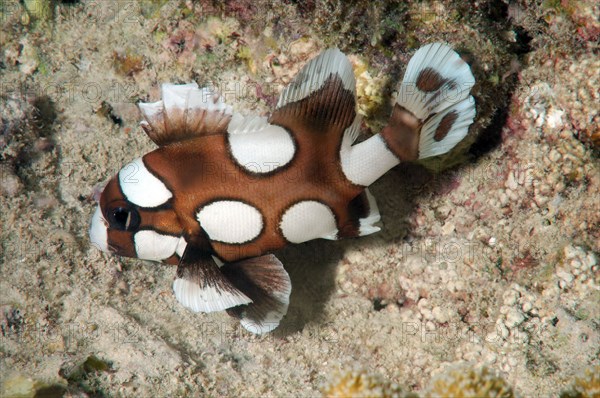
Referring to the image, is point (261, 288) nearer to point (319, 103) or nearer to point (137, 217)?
point (137, 217)

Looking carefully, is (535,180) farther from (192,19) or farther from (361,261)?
(192,19)

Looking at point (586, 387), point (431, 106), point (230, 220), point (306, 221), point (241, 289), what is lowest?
point (241, 289)

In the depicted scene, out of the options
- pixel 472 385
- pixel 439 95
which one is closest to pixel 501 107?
pixel 439 95

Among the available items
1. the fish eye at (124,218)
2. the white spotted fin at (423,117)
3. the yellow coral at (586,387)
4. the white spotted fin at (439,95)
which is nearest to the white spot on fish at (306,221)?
the white spotted fin at (423,117)

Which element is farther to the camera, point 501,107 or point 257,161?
point 501,107

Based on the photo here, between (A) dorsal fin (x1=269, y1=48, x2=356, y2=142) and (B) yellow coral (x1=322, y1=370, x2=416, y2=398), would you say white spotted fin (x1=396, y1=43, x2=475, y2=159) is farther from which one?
(B) yellow coral (x1=322, y1=370, x2=416, y2=398)

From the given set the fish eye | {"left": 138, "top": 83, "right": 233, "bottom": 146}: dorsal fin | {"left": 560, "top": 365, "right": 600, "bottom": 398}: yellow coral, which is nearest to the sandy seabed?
{"left": 560, "top": 365, "right": 600, "bottom": 398}: yellow coral

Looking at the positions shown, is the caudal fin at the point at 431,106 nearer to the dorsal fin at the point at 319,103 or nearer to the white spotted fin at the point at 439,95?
the white spotted fin at the point at 439,95
